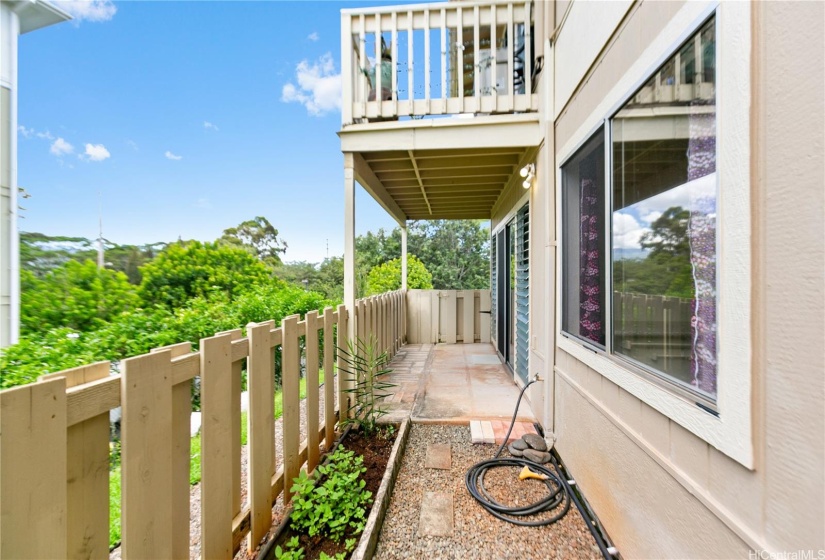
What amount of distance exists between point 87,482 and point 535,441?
2646 mm

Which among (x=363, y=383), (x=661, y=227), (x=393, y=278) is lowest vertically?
(x=363, y=383)

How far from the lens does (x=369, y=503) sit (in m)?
1.95

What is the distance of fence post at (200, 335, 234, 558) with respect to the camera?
1.41 meters

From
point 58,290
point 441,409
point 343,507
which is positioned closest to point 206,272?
point 58,290

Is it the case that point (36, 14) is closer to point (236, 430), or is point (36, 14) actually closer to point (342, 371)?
point (342, 371)

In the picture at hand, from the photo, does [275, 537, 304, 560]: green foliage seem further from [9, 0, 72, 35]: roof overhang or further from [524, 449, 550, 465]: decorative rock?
[9, 0, 72, 35]: roof overhang

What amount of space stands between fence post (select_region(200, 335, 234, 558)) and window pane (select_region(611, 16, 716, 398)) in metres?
1.90

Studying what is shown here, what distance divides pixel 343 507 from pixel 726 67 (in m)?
2.45

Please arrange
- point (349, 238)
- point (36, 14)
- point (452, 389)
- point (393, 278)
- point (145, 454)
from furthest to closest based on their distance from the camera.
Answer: point (393, 278) < point (36, 14) < point (452, 389) < point (349, 238) < point (145, 454)

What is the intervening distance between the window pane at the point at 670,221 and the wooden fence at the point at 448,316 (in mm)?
5288

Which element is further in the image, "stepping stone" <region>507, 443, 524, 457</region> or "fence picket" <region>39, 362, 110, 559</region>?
"stepping stone" <region>507, 443, 524, 457</region>

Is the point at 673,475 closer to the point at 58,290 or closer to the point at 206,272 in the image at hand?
the point at 58,290

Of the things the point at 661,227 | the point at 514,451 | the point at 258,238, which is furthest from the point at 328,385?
the point at 258,238

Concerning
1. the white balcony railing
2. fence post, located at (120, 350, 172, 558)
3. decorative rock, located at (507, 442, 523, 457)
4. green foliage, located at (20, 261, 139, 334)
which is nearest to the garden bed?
fence post, located at (120, 350, 172, 558)
